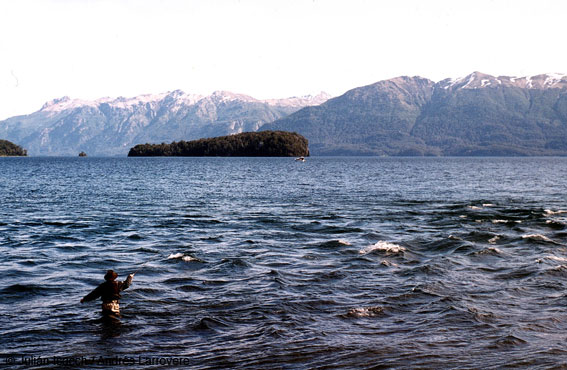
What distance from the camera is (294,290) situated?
21.2 meters

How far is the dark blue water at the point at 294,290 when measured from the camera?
579 inches

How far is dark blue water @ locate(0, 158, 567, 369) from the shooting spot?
579 inches

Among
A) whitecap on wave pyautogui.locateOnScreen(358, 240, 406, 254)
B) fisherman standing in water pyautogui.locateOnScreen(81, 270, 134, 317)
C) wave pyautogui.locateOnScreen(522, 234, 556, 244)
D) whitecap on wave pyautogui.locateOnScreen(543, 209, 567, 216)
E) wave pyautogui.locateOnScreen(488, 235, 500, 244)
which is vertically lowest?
whitecap on wave pyautogui.locateOnScreen(543, 209, 567, 216)

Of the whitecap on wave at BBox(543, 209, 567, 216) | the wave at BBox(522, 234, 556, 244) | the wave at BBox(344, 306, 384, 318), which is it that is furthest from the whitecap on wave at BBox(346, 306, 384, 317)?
the whitecap on wave at BBox(543, 209, 567, 216)

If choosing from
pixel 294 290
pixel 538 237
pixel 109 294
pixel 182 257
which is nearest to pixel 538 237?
pixel 538 237

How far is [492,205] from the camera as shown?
5425 cm

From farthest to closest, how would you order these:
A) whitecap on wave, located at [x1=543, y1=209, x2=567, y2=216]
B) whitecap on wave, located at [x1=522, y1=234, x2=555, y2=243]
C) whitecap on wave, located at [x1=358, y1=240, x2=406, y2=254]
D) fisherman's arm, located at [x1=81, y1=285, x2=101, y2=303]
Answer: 1. whitecap on wave, located at [x1=543, y1=209, x2=567, y2=216]
2. whitecap on wave, located at [x1=522, y1=234, x2=555, y2=243]
3. whitecap on wave, located at [x1=358, y1=240, x2=406, y2=254]
4. fisherman's arm, located at [x1=81, y1=285, x2=101, y2=303]

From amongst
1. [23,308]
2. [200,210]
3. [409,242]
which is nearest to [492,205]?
[409,242]

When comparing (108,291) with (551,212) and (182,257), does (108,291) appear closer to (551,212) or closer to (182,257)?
(182,257)

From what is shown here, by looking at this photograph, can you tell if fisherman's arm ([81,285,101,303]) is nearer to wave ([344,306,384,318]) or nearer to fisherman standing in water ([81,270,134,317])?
fisherman standing in water ([81,270,134,317])

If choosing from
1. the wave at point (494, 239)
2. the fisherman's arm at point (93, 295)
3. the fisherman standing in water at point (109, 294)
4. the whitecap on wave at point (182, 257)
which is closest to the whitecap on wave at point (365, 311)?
the fisherman standing in water at point (109, 294)

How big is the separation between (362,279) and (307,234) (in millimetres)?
13159

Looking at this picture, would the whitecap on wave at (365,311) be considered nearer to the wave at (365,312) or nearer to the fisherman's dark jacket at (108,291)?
the wave at (365,312)

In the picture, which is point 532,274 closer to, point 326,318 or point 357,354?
point 326,318
